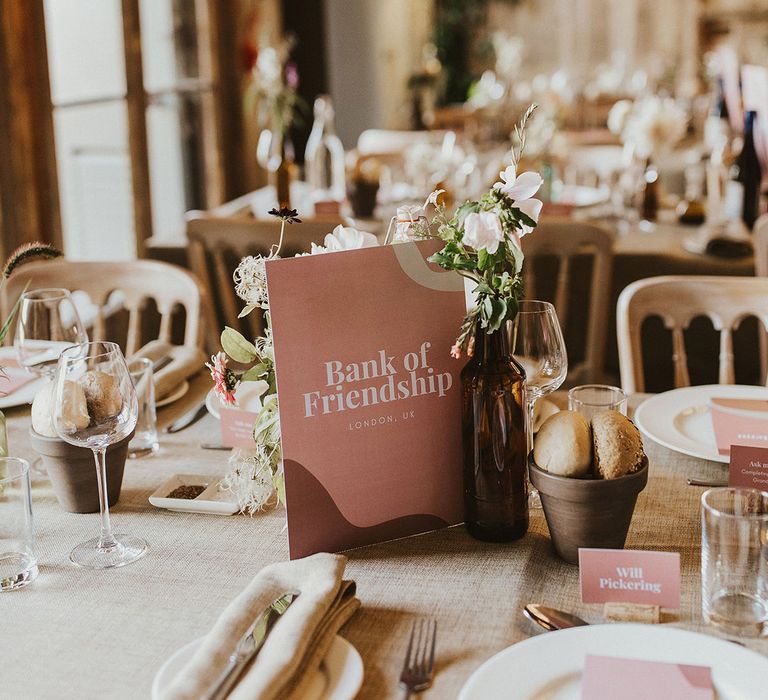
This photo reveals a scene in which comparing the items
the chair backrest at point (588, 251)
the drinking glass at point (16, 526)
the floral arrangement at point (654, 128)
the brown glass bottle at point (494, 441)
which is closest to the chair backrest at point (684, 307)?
the chair backrest at point (588, 251)

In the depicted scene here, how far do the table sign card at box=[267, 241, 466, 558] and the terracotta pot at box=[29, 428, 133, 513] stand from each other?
271mm

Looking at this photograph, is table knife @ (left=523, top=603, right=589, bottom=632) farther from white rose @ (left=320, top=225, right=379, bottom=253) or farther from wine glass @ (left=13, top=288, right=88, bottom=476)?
wine glass @ (left=13, top=288, right=88, bottom=476)

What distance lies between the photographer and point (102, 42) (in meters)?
3.75

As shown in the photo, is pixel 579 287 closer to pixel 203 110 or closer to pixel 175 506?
pixel 175 506

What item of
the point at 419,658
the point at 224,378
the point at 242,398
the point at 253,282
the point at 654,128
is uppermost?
the point at 654,128

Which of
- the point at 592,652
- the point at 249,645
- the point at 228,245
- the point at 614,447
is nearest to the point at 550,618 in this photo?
the point at 592,652

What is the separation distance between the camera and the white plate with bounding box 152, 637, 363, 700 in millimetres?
797

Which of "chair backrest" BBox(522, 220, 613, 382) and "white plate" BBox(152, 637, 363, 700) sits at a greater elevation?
"chair backrest" BBox(522, 220, 613, 382)

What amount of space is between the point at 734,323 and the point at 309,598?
117 centimetres

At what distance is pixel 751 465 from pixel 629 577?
0.28 meters

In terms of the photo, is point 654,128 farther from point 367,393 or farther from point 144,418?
point 367,393

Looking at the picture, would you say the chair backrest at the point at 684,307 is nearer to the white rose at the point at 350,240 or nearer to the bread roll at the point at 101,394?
the white rose at the point at 350,240

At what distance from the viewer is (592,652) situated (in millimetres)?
833

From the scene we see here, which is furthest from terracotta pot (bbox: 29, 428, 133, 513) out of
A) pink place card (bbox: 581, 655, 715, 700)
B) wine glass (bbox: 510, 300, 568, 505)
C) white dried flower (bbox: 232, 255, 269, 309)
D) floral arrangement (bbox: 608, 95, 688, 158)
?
floral arrangement (bbox: 608, 95, 688, 158)
